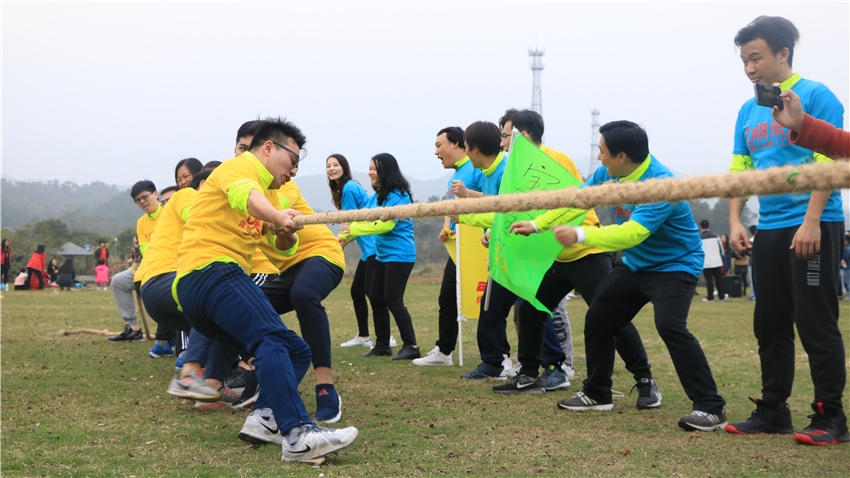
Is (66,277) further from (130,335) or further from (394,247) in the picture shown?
(394,247)

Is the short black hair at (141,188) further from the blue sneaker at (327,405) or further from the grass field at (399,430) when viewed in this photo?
the blue sneaker at (327,405)

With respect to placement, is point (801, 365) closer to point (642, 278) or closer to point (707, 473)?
point (642, 278)

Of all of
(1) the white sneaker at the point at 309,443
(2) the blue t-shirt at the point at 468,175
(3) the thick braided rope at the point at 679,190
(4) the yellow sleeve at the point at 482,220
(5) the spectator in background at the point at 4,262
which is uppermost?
(2) the blue t-shirt at the point at 468,175

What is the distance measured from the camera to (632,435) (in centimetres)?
349

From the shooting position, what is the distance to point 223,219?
3.27m

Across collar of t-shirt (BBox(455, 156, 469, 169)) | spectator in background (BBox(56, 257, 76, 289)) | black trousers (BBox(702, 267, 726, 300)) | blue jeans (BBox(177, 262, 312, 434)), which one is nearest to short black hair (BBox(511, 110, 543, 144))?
collar of t-shirt (BBox(455, 156, 469, 169))

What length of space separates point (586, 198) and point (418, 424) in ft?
6.83

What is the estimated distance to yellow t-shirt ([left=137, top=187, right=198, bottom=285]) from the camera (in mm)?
4438

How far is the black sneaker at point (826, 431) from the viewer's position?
10.6 ft

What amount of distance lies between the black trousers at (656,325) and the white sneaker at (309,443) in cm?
194

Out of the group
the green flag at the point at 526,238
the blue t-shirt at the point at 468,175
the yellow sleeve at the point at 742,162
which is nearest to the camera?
the yellow sleeve at the point at 742,162

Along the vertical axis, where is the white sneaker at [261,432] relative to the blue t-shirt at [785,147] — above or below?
below

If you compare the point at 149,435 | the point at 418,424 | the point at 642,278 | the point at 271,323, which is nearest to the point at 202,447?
the point at 149,435

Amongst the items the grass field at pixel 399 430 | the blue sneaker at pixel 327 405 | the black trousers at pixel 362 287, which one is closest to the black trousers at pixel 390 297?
the black trousers at pixel 362 287
